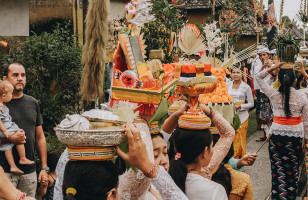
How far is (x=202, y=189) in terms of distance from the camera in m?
2.87

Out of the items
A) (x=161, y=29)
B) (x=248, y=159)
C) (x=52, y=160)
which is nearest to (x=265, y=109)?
(x=161, y=29)

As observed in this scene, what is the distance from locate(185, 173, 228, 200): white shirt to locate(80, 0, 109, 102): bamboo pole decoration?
0.88m

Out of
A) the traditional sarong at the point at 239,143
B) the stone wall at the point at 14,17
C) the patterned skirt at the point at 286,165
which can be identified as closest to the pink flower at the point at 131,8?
the patterned skirt at the point at 286,165

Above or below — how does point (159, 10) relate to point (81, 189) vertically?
above

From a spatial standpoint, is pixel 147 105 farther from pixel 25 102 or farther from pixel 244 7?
pixel 244 7

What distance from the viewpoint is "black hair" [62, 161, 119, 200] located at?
2.12 metres

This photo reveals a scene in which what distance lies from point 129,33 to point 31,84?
133 inches

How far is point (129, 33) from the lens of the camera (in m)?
3.61

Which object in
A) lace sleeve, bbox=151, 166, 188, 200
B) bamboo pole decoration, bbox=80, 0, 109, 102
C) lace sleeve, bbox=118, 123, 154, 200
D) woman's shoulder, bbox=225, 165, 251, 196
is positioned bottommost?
woman's shoulder, bbox=225, 165, 251, 196

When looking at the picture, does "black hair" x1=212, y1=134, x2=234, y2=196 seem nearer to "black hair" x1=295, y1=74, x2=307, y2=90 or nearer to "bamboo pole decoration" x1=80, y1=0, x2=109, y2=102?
"bamboo pole decoration" x1=80, y1=0, x2=109, y2=102

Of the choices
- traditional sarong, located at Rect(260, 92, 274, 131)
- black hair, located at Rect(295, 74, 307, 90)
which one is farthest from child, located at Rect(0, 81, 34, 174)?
traditional sarong, located at Rect(260, 92, 274, 131)

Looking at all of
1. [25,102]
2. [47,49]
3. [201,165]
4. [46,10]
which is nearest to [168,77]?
[201,165]

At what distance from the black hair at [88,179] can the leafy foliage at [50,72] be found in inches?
175

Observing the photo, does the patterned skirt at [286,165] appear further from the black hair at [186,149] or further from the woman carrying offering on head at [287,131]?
the black hair at [186,149]
